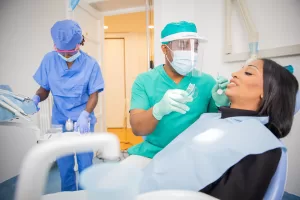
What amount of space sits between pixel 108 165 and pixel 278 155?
568mm

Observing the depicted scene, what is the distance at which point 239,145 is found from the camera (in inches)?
28.0

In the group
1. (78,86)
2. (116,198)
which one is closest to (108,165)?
(116,198)

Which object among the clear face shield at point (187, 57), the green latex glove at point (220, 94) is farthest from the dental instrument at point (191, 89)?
the green latex glove at point (220, 94)

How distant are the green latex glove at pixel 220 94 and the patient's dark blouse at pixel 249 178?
396mm

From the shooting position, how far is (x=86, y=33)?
2064 mm

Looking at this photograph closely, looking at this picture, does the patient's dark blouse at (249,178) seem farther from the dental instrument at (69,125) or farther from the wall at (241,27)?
the dental instrument at (69,125)

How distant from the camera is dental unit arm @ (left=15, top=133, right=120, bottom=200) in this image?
1.11 ft

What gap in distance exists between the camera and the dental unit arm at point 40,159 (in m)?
0.34

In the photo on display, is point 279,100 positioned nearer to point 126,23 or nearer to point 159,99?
point 159,99

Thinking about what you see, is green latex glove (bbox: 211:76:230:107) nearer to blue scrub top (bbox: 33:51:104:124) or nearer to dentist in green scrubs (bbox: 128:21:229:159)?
dentist in green scrubs (bbox: 128:21:229:159)

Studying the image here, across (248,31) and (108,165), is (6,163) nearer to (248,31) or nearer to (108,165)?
(108,165)

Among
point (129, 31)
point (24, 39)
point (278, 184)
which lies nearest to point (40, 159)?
point (278, 184)

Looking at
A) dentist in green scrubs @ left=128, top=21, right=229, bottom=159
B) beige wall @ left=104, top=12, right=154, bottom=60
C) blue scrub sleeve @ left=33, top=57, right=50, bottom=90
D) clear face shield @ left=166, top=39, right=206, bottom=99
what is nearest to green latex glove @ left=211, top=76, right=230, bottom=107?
dentist in green scrubs @ left=128, top=21, right=229, bottom=159

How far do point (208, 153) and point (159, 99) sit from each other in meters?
0.45
